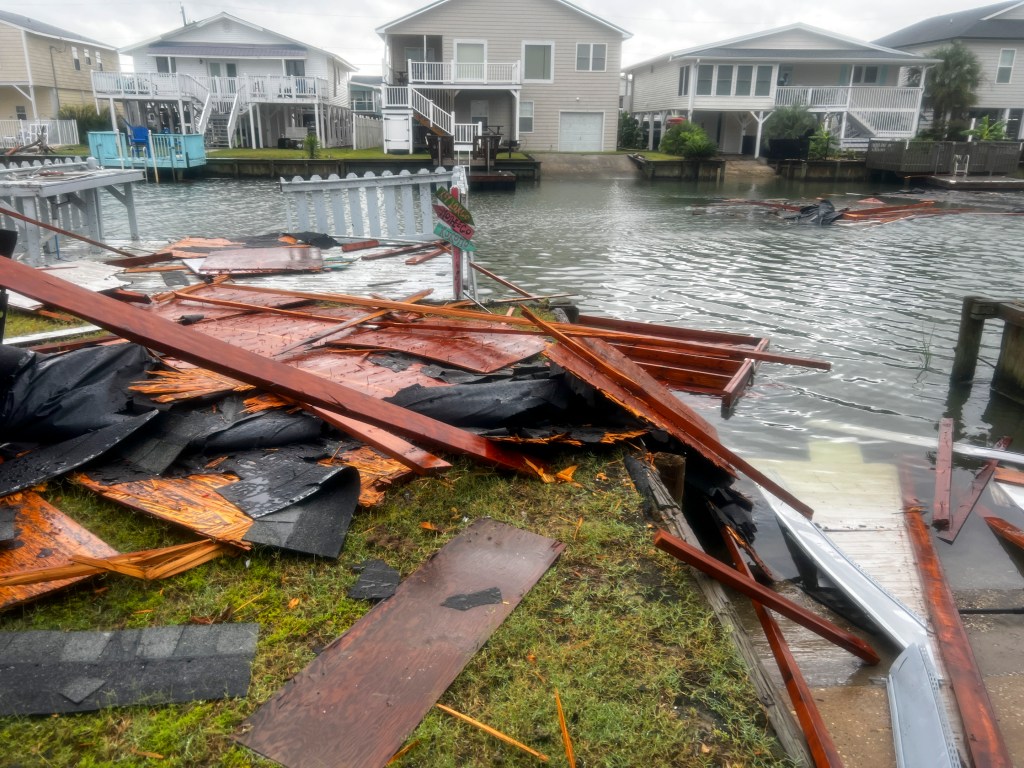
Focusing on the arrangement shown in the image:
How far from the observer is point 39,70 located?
43.5 metres

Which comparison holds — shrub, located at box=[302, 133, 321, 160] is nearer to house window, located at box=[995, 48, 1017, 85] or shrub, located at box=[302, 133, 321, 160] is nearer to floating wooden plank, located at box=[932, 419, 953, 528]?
floating wooden plank, located at box=[932, 419, 953, 528]

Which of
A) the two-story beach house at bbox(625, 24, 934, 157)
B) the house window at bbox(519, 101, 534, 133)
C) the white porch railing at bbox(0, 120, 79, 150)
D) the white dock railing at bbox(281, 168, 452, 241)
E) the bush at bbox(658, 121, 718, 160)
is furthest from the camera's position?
the house window at bbox(519, 101, 534, 133)

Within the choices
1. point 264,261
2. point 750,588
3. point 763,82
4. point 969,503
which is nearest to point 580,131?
point 763,82

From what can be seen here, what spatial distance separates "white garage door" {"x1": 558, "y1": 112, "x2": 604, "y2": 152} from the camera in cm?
3972

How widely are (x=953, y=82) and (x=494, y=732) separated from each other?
1894 inches

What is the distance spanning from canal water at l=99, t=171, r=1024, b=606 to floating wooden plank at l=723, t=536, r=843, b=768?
7.72ft

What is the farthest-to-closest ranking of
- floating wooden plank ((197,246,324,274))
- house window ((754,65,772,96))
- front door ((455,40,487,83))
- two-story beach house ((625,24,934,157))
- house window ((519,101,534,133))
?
1. house window ((754,65,772,96))
2. house window ((519,101,534,133))
3. two-story beach house ((625,24,934,157))
4. front door ((455,40,487,83))
5. floating wooden plank ((197,246,324,274))

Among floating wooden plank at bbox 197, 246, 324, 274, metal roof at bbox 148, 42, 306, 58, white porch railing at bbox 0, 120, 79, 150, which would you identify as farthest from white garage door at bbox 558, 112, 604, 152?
floating wooden plank at bbox 197, 246, 324, 274

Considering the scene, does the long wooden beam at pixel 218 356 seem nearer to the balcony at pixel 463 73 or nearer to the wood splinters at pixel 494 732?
the wood splinters at pixel 494 732

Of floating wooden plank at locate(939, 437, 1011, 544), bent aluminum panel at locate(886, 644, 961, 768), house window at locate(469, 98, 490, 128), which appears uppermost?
house window at locate(469, 98, 490, 128)

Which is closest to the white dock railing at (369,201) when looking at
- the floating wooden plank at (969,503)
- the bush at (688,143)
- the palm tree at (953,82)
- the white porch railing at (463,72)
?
the floating wooden plank at (969,503)

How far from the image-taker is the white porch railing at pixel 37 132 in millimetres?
34469

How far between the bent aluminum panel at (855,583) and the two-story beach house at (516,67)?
107 ft

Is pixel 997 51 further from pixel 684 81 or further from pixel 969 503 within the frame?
pixel 969 503
